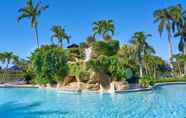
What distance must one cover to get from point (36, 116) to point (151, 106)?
718cm

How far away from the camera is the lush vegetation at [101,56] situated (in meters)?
31.8

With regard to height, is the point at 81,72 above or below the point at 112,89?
above

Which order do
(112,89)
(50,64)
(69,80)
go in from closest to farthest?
1. (112,89)
2. (69,80)
3. (50,64)

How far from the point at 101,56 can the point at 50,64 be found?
8102mm

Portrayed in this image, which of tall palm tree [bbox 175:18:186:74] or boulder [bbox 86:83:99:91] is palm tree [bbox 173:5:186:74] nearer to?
tall palm tree [bbox 175:18:186:74]

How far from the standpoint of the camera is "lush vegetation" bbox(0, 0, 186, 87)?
31781 millimetres

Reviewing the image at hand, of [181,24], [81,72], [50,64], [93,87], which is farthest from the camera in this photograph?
[181,24]

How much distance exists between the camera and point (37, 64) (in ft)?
126

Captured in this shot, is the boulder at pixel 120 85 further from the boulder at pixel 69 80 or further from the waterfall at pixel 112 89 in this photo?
the boulder at pixel 69 80

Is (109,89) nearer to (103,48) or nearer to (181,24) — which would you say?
(103,48)


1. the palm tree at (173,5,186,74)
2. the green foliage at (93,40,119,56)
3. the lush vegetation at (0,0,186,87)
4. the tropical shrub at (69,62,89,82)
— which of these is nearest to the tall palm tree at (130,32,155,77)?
the lush vegetation at (0,0,186,87)

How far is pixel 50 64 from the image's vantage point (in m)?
37.1

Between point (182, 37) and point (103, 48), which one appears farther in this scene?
point (182, 37)

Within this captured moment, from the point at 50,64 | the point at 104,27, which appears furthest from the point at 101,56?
the point at 104,27
